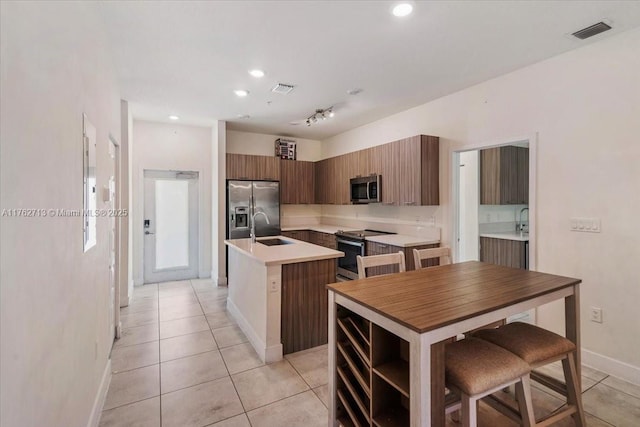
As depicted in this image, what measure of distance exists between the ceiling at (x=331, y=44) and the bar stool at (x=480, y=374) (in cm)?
225

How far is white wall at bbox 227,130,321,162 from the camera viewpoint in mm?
5770

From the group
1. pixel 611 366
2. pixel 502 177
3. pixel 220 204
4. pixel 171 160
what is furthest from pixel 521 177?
pixel 171 160

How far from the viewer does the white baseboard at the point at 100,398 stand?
73.6 inches

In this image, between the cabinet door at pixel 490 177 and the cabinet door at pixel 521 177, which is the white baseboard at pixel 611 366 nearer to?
the cabinet door at pixel 490 177

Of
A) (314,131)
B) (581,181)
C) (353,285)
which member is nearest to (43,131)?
(353,285)

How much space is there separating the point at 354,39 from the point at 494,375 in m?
2.56

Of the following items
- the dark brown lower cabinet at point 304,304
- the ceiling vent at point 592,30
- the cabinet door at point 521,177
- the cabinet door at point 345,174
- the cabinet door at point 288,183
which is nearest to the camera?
the ceiling vent at point 592,30

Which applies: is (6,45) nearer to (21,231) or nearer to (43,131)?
(43,131)

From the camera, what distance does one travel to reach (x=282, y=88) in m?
3.59

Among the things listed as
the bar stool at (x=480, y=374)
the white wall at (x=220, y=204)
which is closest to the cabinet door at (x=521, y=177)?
the bar stool at (x=480, y=374)

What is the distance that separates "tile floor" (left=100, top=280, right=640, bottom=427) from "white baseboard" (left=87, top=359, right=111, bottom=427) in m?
0.04

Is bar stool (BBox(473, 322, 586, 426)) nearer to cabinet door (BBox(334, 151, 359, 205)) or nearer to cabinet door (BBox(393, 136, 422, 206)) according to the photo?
cabinet door (BBox(393, 136, 422, 206))

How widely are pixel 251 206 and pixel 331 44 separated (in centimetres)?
335

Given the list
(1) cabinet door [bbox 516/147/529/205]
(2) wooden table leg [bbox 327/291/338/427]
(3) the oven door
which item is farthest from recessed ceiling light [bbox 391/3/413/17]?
(1) cabinet door [bbox 516/147/529/205]
